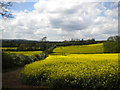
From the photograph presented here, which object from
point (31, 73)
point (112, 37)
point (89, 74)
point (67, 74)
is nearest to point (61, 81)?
point (67, 74)

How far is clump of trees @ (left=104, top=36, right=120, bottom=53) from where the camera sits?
42.6 m

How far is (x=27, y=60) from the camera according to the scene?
68.7ft

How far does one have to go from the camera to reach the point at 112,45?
144 feet

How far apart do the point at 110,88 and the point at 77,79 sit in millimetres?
1556

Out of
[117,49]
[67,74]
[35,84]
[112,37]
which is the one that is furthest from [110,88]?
[112,37]

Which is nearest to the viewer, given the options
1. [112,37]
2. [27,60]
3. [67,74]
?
[67,74]

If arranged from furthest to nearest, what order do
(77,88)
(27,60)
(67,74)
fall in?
(27,60)
(67,74)
(77,88)

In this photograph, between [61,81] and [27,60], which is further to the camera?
[27,60]

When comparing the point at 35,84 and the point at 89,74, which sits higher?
the point at 89,74

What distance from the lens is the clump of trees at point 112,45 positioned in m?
42.6

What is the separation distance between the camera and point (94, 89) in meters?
7.03

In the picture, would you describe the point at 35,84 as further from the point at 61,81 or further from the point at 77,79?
the point at 77,79

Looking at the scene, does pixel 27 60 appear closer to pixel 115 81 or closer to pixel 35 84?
pixel 35 84

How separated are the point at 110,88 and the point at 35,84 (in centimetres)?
399
